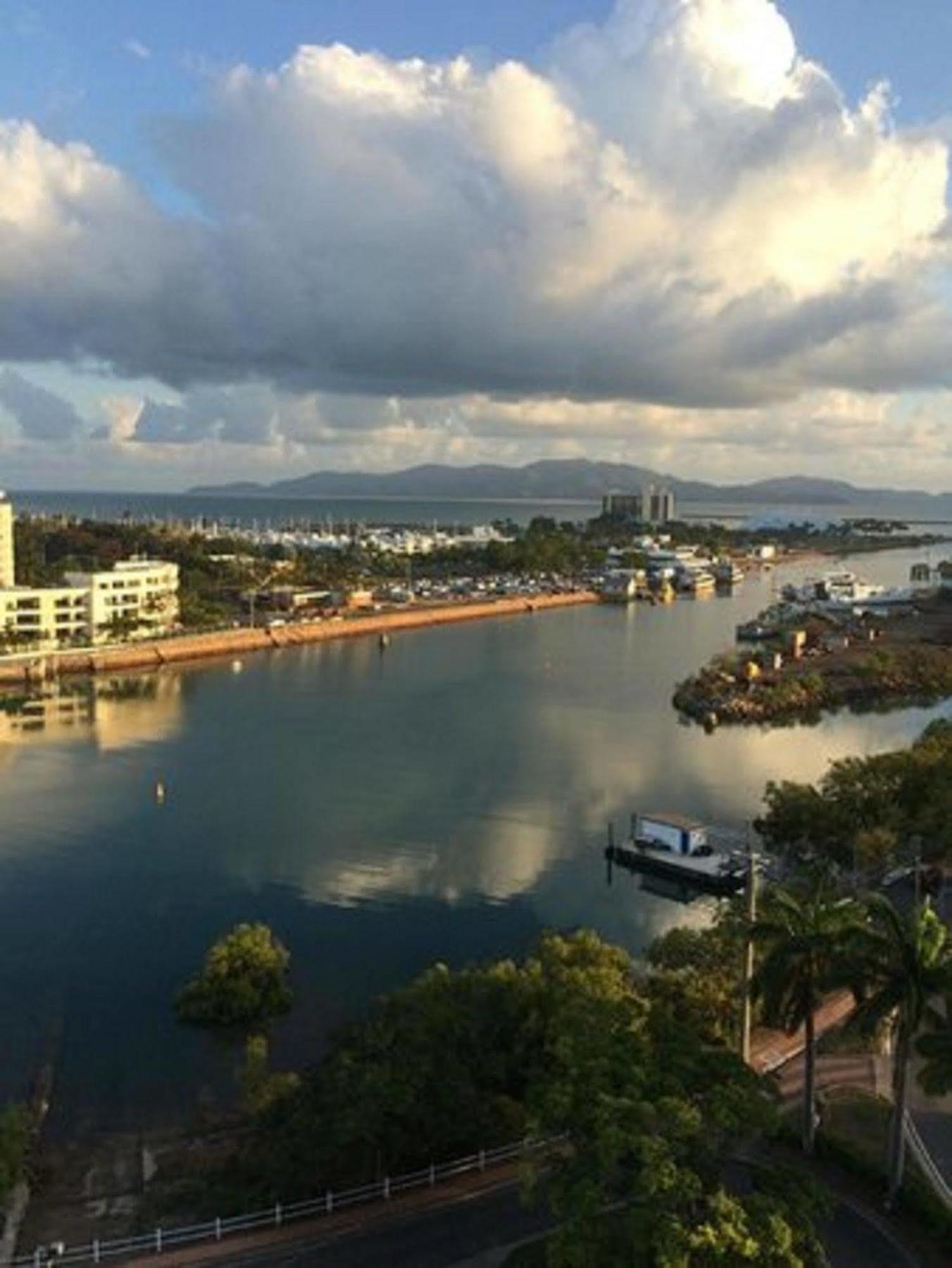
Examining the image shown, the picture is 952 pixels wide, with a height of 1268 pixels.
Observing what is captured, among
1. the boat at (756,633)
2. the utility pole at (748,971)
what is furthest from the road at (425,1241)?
the boat at (756,633)

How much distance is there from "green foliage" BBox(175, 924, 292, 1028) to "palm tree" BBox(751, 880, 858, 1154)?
309 inches

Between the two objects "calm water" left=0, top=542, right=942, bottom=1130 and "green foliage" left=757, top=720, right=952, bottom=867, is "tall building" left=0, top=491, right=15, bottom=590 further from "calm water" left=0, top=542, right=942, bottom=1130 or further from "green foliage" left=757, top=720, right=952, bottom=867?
"green foliage" left=757, top=720, right=952, bottom=867

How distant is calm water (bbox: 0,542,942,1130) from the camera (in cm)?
1609

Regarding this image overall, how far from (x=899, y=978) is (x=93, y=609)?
43410 mm

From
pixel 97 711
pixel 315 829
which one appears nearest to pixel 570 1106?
pixel 315 829

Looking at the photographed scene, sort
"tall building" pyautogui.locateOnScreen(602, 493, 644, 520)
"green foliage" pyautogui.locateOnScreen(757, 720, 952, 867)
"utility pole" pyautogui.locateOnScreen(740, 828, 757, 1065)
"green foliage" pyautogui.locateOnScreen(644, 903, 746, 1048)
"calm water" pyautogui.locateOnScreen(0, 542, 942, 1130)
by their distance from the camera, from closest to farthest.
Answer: "utility pole" pyautogui.locateOnScreen(740, 828, 757, 1065)
"green foliage" pyautogui.locateOnScreen(644, 903, 746, 1048)
"calm water" pyautogui.locateOnScreen(0, 542, 942, 1130)
"green foliage" pyautogui.locateOnScreen(757, 720, 952, 867)
"tall building" pyautogui.locateOnScreen(602, 493, 644, 520)

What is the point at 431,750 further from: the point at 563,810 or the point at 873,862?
the point at 873,862

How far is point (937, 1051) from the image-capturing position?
8.78m

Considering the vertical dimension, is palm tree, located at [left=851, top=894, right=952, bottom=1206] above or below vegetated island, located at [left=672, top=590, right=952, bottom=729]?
above

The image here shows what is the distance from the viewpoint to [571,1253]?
688cm

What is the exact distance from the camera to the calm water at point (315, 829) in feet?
52.8

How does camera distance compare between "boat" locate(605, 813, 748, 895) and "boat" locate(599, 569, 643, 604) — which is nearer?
"boat" locate(605, 813, 748, 895)

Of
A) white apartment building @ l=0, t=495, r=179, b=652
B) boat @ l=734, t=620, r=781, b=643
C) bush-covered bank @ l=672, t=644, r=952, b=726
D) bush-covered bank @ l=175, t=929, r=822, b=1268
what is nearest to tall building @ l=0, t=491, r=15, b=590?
white apartment building @ l=0, t=495, r=179, b=652

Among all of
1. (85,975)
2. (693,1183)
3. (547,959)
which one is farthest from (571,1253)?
(85,975)
